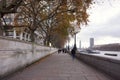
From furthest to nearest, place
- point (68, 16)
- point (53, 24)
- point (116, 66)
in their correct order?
point (53, 24), point (68, 16), point (116, 66)

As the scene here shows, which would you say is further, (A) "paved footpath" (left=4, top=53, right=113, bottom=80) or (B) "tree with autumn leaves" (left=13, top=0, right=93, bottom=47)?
(B) "tree with autumn leaves" (left=13, top=0, right=93, bottom=47)

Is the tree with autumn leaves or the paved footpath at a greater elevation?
the tree with autumn leaves

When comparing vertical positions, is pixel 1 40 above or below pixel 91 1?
below

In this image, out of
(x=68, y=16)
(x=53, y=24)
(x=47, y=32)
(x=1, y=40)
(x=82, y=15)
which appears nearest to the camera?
(x=1, y=40)

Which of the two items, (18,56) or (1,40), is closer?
(1,40)

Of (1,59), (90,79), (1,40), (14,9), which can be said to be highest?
(14,9)

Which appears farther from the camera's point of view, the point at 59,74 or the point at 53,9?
the point at 53,9

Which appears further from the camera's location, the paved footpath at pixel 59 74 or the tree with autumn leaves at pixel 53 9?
the tree with autumn leaves at pixel 53 9

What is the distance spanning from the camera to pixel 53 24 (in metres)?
67.8

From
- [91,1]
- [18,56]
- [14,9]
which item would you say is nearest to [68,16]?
[91,1]

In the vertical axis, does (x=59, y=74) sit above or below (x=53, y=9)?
below

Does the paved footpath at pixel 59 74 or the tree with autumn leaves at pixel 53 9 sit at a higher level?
the tree with autumn leaves at pixel 53 9

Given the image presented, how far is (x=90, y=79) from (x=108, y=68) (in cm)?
237

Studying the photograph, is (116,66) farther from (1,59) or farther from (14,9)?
(14,9)
